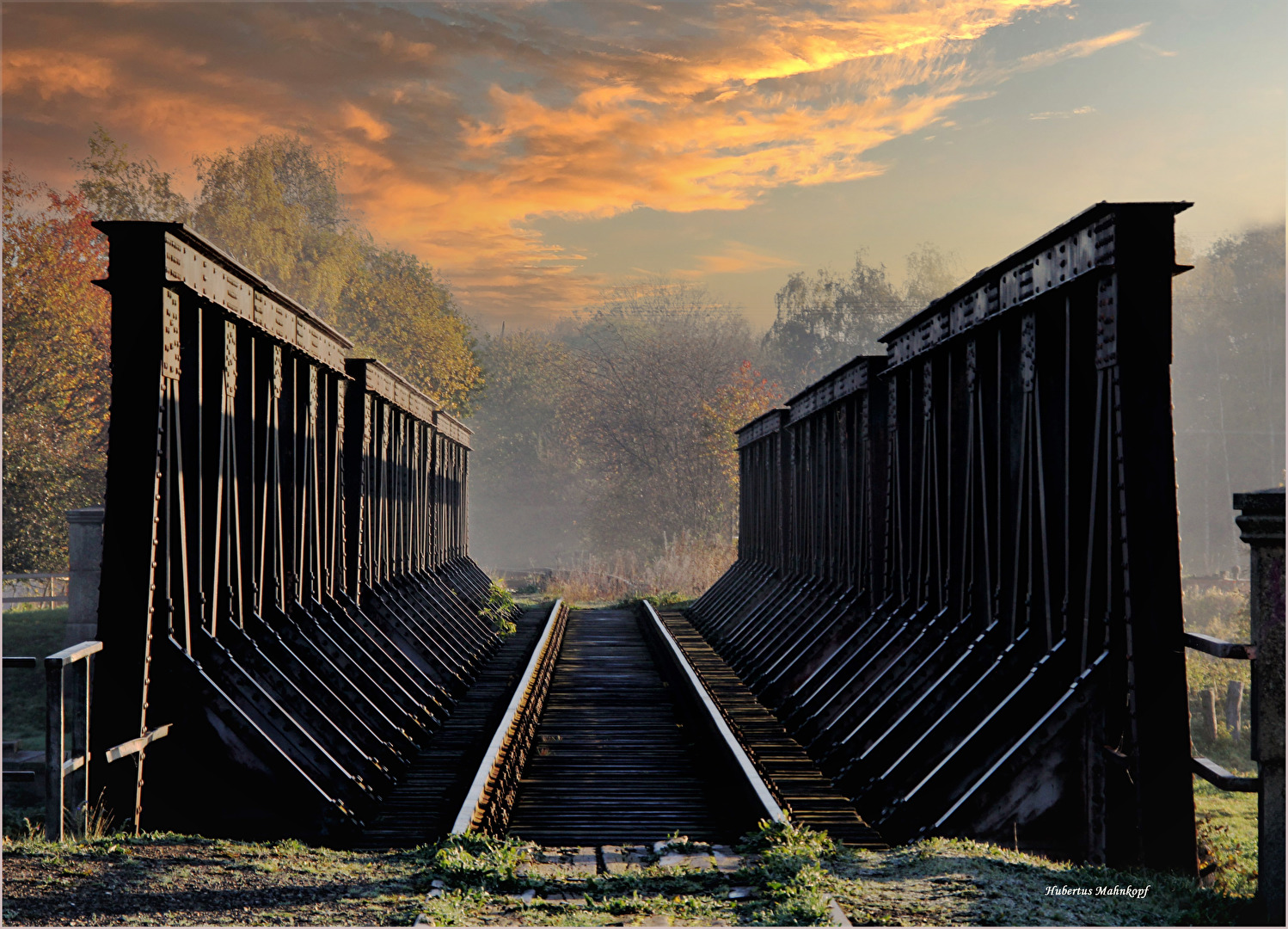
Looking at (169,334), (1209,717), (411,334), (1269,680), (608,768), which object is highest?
(411,334)

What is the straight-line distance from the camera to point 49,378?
1272 inches

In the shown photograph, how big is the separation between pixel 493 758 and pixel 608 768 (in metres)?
1.47

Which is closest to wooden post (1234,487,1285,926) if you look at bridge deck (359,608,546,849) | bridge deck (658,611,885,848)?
bridge deck (658,611,885,848)

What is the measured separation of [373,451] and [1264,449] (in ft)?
261

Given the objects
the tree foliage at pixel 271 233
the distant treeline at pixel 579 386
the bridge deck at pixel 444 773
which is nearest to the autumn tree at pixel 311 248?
the tree foliage at pixel 271 233

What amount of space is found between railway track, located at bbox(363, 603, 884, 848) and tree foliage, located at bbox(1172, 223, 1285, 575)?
2859 inches

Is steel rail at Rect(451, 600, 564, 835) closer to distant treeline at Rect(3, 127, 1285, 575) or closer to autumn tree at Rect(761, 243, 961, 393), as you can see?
distant treeline at Rect(3, 127, 1285, 575)

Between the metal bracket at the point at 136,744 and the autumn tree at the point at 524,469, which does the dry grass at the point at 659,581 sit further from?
the autumn tree at the point at 524,469

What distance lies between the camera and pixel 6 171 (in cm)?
3566

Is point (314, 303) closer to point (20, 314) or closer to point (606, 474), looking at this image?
point (20, 314)

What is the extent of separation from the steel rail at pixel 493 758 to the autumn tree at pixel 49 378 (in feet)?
75.7

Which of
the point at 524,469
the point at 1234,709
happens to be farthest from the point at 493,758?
the point at 524,469

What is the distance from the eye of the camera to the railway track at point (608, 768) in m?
6.83

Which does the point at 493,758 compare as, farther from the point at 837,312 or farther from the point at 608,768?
the point at 837,312
